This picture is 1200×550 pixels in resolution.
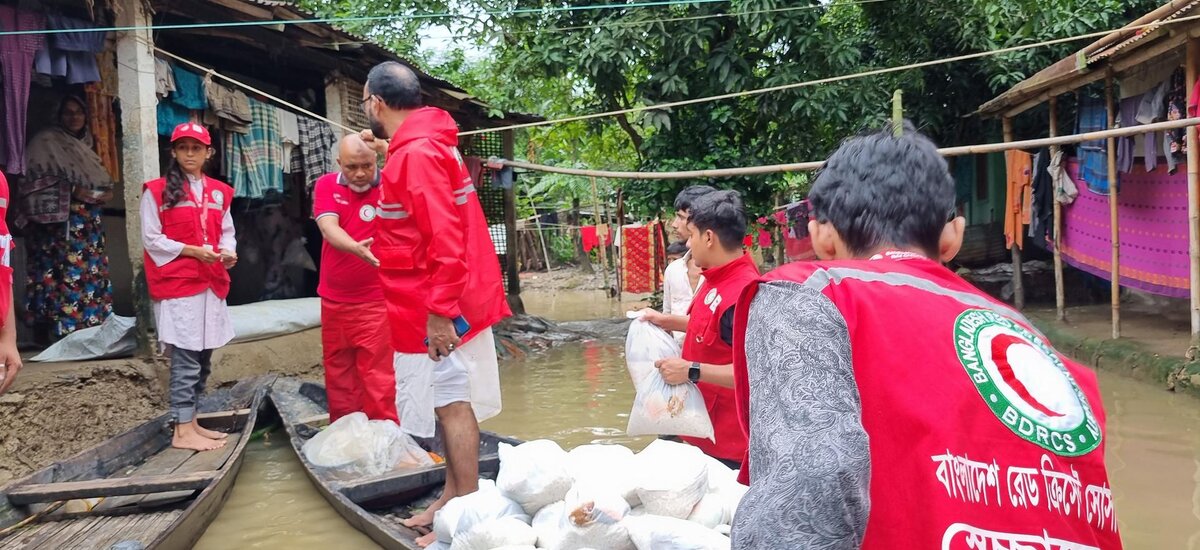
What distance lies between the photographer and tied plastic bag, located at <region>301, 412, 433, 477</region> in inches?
181

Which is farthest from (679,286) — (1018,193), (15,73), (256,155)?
(1018,193)

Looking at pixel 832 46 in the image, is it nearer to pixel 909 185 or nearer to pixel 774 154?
pixel 774 154

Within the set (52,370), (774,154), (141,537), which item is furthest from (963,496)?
(774,154)

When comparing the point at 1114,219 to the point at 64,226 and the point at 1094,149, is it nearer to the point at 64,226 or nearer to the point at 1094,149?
the point at 1094,149

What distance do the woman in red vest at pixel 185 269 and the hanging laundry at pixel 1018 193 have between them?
956cm

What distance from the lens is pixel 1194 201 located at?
6852mm

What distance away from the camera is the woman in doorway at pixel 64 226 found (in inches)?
239

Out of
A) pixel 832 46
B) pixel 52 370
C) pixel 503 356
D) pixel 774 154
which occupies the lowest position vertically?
pixel 503 356

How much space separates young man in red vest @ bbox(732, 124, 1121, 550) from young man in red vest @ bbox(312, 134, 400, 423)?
4111mm

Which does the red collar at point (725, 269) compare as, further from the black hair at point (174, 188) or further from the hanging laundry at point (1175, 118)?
the hanging laundry at point (1175, 118)

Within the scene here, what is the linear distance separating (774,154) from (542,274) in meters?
17.5

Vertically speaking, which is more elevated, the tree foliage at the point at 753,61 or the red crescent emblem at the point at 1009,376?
the tree foliage at the point at 753,61

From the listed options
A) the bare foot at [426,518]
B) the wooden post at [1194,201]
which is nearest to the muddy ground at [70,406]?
the bare foot at [426,518]

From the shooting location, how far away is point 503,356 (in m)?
10.2
